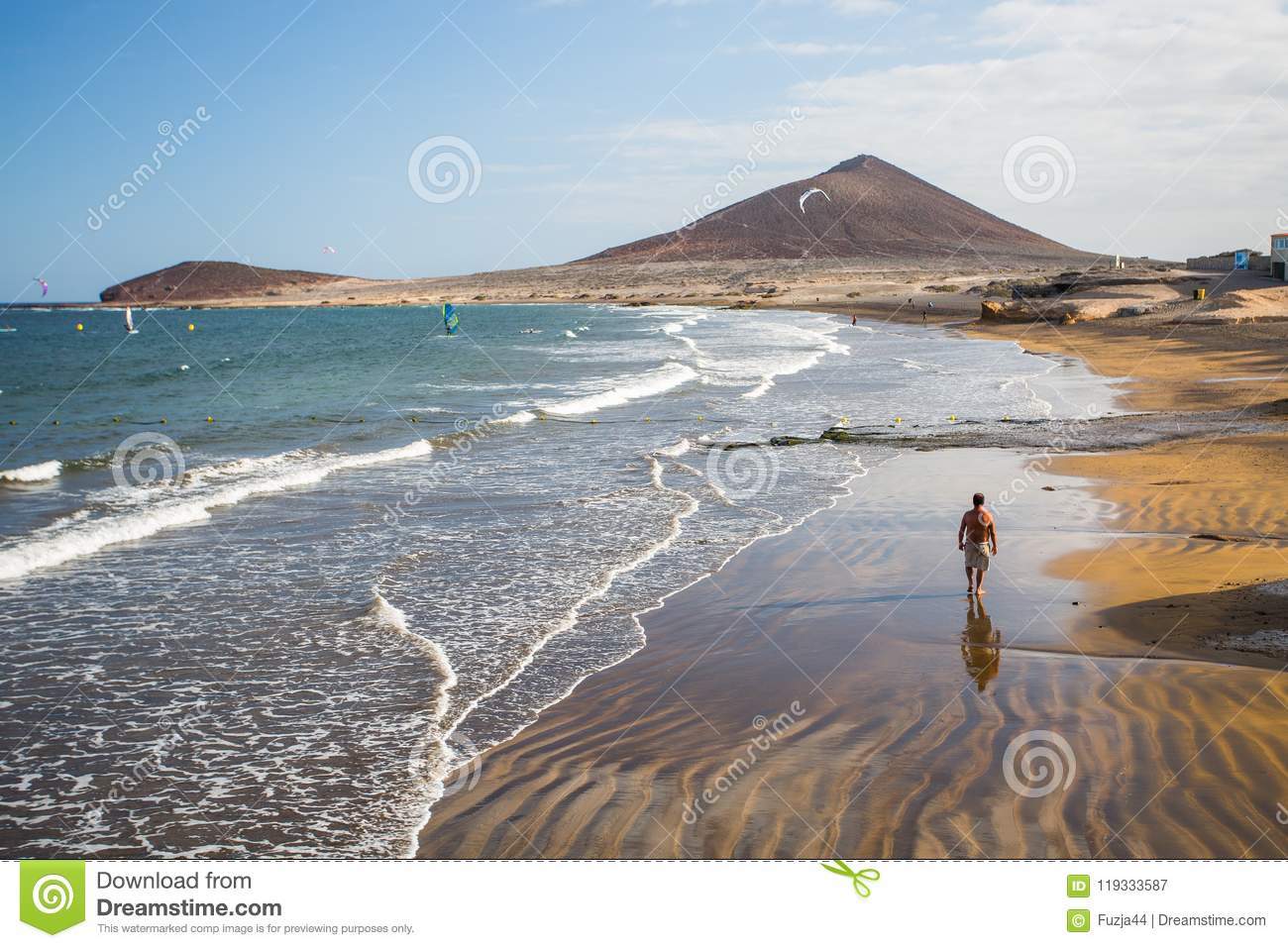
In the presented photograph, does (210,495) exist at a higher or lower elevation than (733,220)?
lower

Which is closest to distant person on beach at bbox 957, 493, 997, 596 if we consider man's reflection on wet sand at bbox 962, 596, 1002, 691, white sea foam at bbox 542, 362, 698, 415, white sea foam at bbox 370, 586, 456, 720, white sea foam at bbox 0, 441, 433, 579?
man's reflection on wet sand at bbox 962, 596, 1002, 691

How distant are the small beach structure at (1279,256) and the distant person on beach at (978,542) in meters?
49.1

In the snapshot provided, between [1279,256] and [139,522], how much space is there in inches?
2245

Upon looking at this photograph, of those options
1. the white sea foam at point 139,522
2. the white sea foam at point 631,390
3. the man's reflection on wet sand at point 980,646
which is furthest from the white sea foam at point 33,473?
the man's reflection on wet sand at point 980,646

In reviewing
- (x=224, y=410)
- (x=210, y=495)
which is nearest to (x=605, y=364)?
(x=224, y=410)

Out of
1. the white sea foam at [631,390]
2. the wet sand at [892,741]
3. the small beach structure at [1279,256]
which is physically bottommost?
the wet sand at [892,741]

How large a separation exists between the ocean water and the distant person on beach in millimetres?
2978

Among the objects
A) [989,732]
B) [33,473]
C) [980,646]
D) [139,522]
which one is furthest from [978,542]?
[33,473]

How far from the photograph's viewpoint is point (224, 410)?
3186 cm

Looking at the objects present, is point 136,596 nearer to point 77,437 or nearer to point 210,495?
point 210,495

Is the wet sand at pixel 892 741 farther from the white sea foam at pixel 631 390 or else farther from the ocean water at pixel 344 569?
the white sea foam at pixel 631 390

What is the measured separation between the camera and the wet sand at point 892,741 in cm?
574

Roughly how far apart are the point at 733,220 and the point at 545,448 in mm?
174511

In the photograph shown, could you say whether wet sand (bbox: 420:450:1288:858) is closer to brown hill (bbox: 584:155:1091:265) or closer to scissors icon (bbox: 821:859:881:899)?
scissors icon (bbox: 821:859:881:899)
